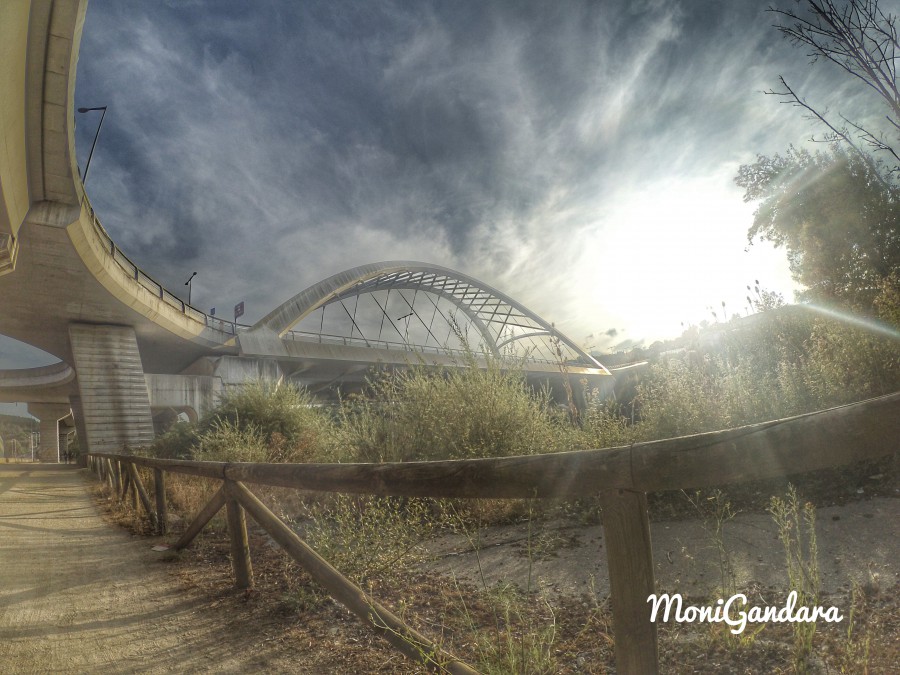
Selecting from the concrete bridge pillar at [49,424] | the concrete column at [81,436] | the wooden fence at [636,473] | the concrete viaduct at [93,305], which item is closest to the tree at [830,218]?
the concrete viaduct at [93,305]

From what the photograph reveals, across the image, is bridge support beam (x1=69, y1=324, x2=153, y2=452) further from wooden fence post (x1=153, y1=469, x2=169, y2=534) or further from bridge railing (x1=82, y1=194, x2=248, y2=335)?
wooden fence post (x1=153, y1=469, x2=169, y2=534)

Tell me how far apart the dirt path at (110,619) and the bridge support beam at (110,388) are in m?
19.9

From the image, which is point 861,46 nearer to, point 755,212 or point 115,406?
point 755,212

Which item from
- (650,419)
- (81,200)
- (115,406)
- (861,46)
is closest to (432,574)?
(650,419)

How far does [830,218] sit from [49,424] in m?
69.8

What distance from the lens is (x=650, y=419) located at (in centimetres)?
495

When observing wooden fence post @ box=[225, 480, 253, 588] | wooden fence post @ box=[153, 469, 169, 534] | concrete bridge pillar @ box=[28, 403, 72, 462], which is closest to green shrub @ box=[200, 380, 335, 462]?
wooden fence post @ box=[153, 469, 169, 534]

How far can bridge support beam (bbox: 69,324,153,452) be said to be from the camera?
72.9 feet

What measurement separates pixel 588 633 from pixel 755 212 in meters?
19.7

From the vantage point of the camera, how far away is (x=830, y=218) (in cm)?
1523

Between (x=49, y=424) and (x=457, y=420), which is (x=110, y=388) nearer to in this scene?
(x=457, y=420)

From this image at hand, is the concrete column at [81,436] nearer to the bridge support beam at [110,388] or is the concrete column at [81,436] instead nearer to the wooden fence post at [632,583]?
the bridge support beam at [110,388]

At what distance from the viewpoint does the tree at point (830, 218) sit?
14000mm

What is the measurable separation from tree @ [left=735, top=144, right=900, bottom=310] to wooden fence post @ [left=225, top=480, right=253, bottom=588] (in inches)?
546
